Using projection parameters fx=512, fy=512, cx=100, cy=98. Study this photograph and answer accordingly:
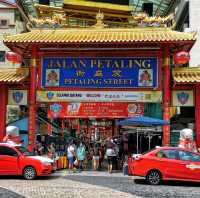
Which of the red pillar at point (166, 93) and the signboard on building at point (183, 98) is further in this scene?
the signboard on building at point (183, 98)

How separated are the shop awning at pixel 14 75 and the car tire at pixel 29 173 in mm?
6052

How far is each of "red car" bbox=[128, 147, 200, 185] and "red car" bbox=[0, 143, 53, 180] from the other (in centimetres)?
406

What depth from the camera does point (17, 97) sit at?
88.6 ft

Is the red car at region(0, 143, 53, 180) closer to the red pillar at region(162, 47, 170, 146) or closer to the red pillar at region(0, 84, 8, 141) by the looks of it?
the red pillar at region(0, 84, 8, 141)

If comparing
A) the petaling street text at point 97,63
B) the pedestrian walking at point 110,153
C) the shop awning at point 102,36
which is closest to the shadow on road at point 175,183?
the pedestrian walking at point 110,153

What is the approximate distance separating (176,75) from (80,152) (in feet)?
20.4

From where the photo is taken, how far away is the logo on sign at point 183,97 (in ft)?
84.7

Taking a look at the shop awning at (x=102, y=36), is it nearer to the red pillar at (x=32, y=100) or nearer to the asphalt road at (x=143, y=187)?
the red pillar at (x=32, y=100)

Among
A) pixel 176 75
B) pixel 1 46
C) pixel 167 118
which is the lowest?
pixel 167 118

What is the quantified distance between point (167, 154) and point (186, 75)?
7051mm

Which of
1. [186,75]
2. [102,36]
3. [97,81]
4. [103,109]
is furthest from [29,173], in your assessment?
[186,75]

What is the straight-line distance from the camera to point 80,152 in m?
25.8

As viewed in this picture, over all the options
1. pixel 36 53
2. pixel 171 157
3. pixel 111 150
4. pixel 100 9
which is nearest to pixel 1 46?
pixel 100 9

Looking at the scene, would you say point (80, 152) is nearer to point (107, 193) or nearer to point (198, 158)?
point (198, 158)
